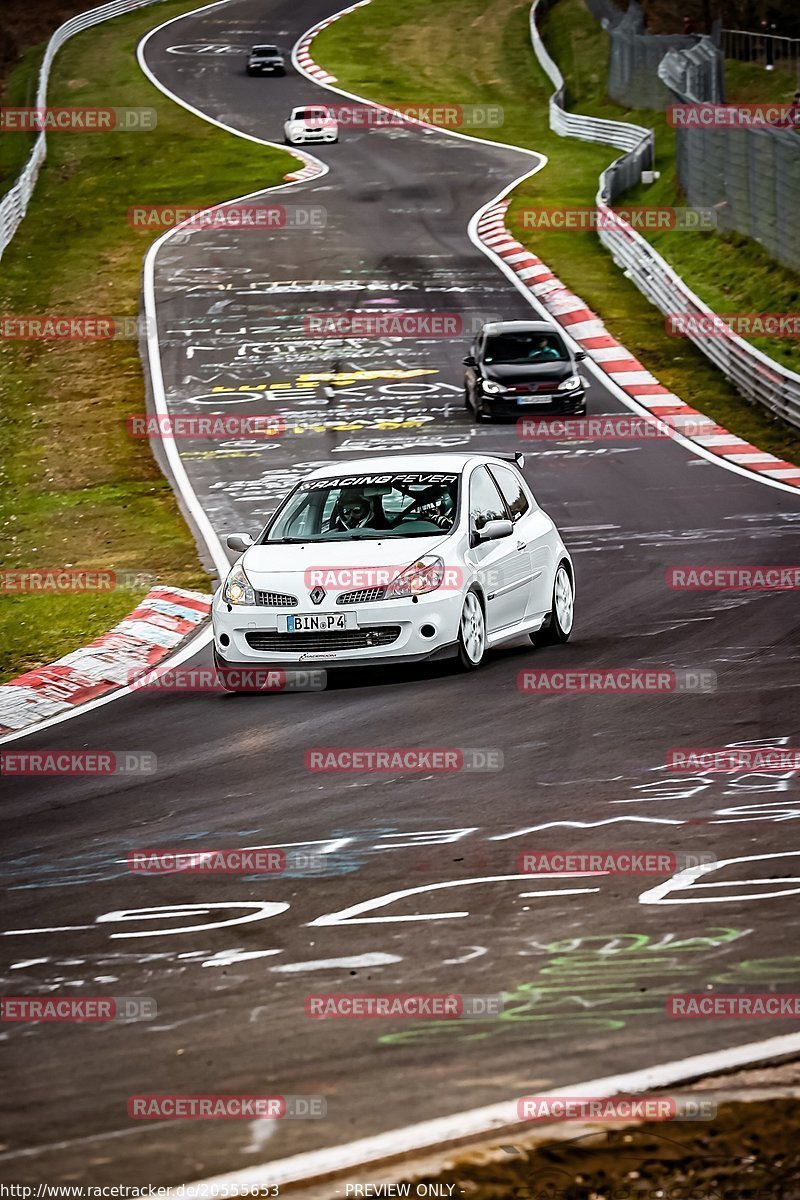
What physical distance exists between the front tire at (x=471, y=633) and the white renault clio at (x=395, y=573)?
14 millimetres

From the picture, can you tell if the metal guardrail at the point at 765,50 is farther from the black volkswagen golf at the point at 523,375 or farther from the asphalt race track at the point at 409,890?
the asphalt race track at the point at 409,890

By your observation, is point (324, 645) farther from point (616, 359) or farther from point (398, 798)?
point (616, 359)

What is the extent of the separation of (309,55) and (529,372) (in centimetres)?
4559

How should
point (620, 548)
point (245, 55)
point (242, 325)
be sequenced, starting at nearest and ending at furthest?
point (620, 548), point (242, 325), point (245, 55)

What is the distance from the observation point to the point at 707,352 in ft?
103

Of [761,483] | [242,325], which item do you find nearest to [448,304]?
→ [242,325]

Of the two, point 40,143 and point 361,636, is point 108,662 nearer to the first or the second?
point 361,636

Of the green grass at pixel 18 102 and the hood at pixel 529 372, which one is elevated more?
the green grass at pixel 18 102

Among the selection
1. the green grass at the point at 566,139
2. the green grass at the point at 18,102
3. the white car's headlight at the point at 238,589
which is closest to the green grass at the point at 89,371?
the green grass at the point at 18,102

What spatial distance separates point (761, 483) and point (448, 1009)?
1702 centimetres

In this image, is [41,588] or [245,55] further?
[245,55]

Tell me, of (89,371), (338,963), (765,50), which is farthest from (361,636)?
(765,50)

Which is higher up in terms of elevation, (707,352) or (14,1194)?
(14,1194)

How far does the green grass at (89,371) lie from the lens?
19219mm
